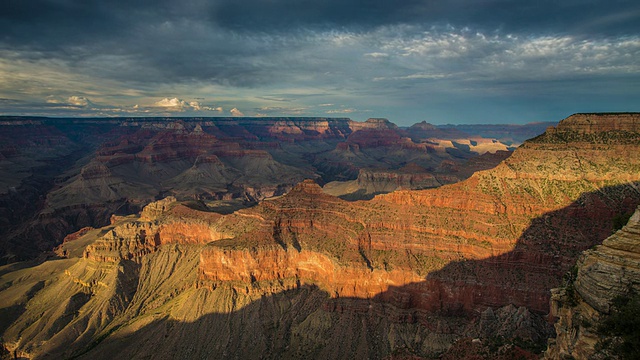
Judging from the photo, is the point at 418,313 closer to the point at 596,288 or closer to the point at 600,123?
the point at 596,288

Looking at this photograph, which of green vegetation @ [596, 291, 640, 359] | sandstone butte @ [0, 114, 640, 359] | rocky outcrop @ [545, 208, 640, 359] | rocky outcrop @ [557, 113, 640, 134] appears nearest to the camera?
green vegetation @ [596, 291, 640, 359]

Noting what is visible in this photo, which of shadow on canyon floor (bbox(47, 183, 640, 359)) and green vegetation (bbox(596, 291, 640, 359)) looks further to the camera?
shadow on canyon floor (bbox(47, 183, 640, 359))

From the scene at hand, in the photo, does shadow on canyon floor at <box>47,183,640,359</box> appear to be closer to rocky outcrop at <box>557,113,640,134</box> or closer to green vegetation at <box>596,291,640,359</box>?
rocky outcrop at <box>557,113,640,134</box>

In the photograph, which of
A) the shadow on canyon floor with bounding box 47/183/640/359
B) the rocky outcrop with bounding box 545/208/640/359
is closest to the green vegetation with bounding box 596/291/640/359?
the rocky outcrop with bounding box 545/208/640/359

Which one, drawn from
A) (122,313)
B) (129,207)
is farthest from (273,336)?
(129,207)

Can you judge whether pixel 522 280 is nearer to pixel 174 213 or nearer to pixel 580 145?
pixel 580 145

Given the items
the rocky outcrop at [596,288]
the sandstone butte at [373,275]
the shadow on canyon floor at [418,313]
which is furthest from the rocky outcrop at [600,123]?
the rocky outcrop at [596,288]

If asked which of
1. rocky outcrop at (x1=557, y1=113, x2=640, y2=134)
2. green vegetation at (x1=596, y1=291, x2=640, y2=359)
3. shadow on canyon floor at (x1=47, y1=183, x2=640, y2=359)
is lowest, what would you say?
shadow on canyon floor at (x1=47, y1=183, x2=640, y2=359)

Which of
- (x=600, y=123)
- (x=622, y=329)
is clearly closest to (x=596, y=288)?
(x=622, y=329)
